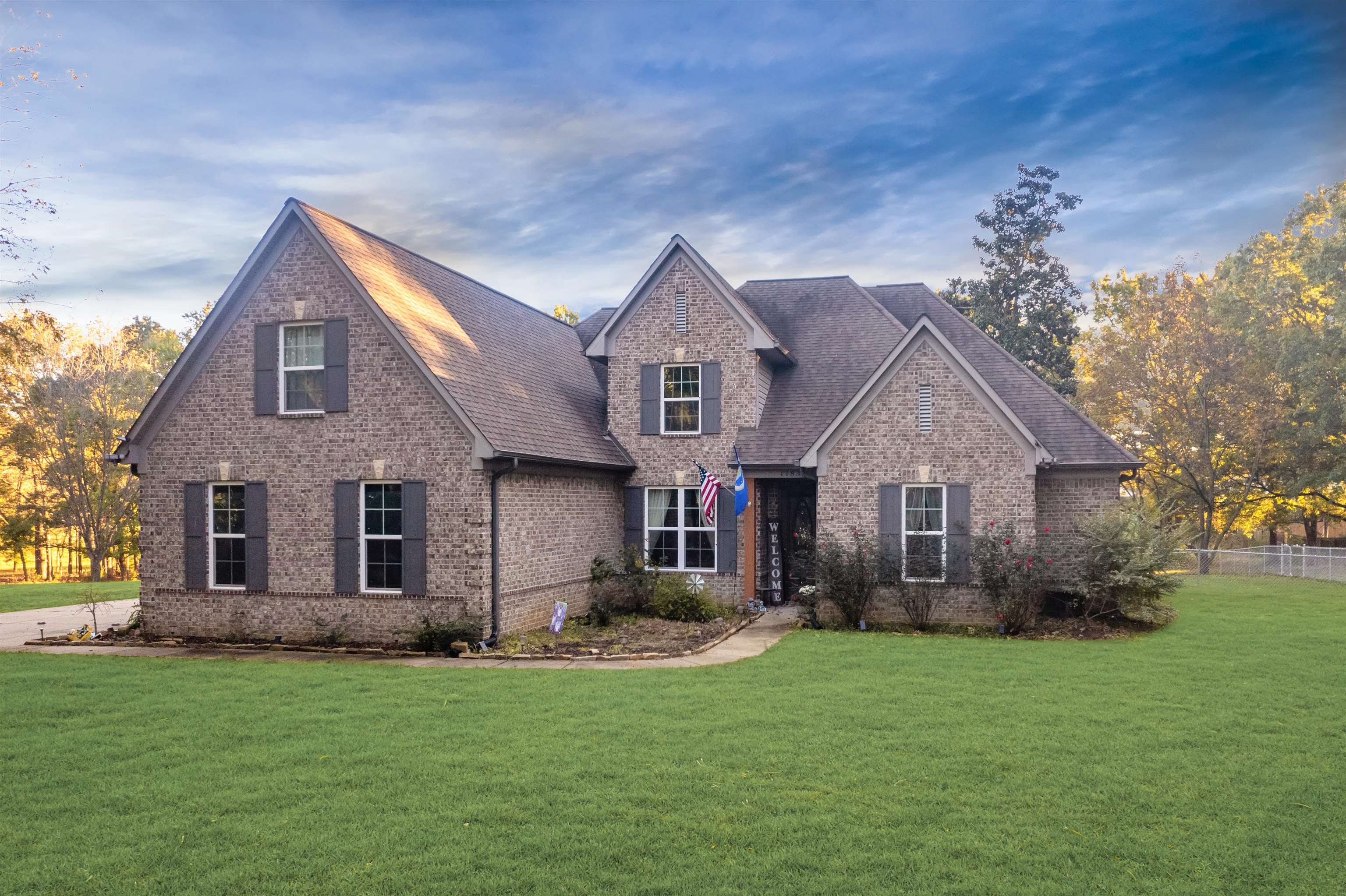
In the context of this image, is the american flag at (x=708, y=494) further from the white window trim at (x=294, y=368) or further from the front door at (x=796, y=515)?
the white window trim at (x=294, y=368)

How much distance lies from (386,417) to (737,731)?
9044 mm

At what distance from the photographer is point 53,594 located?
25969 millimetres

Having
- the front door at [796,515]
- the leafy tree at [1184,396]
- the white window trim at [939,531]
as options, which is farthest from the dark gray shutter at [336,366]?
the leafy tree at [1184,396]

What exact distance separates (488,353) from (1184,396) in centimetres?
2951

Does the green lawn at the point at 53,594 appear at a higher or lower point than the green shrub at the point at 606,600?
lower

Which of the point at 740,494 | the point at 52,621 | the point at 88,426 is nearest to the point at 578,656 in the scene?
the point at 740,494

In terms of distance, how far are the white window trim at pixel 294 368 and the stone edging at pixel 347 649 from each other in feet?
13.2

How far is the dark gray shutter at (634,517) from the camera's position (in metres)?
19.7

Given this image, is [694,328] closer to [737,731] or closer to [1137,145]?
[1137,145]

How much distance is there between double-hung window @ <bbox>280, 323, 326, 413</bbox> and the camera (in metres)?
15.9

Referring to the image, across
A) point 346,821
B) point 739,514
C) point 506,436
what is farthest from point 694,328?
point 346,821

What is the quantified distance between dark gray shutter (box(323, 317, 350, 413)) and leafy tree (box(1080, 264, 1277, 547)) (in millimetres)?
29239

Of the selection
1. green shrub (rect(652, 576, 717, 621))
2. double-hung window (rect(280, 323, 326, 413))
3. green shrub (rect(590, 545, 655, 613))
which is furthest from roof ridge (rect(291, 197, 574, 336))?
green shrub (rect(652, 576, 717, 621))

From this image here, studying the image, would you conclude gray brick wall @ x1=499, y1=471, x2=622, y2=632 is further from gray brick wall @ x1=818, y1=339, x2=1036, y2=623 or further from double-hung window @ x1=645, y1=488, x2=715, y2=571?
gray brick wall @ x1=818, y1=339, x2=1036, y2=623
